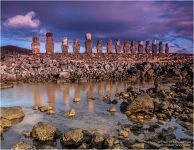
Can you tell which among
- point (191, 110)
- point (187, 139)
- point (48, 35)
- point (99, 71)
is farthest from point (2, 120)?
point (48, 35)

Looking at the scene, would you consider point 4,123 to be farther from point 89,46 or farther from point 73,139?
point 89,46

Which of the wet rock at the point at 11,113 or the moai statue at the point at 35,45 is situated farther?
the moai statue at the point at 35,45

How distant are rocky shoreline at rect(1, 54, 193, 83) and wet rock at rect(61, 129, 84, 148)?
61.3ft

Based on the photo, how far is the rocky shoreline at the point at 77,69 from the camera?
103 ft

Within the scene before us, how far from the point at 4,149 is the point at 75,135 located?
2.06m

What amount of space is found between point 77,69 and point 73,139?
25.4 m

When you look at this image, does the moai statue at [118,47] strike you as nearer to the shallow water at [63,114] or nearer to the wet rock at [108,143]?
the shallow water at [63,114]

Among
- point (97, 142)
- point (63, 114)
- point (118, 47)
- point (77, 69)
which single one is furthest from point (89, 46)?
point (97, 142)

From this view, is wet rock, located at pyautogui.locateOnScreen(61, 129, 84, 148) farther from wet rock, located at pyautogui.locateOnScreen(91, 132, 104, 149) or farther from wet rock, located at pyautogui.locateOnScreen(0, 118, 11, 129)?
wet rock, located at pyautogui.locateOnScreen(0, 118, 11, 129)

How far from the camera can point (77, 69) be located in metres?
35.0

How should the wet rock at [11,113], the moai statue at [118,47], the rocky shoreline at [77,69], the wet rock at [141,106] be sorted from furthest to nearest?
the moai statue at [118,47] → the rocky shoreline at [77,69] → the wet rock at [141,106] → the wet rock at [11,113]

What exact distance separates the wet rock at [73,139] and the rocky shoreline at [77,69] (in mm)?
18670

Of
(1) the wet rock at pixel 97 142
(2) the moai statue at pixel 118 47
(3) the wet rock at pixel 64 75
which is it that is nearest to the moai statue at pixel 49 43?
(2) the moai statue at pixel 118 47

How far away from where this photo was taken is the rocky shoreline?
103ft
